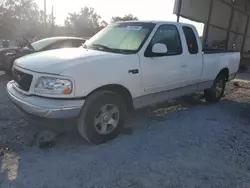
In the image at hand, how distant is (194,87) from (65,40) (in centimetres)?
424

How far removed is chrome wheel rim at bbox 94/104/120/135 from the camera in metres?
3.67

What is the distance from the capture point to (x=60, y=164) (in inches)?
126

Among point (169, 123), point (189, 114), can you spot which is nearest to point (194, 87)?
point (189, 114)

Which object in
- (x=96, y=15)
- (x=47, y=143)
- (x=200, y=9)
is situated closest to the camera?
(x=47, y=143)

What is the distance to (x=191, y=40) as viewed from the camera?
5.16 metres

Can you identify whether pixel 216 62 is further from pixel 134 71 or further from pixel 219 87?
pixel 134 71

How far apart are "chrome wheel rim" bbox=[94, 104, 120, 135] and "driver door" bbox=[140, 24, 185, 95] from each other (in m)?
0.68

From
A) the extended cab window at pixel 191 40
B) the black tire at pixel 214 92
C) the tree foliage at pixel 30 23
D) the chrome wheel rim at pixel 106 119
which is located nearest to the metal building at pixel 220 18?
the black tire at pixel 214 92

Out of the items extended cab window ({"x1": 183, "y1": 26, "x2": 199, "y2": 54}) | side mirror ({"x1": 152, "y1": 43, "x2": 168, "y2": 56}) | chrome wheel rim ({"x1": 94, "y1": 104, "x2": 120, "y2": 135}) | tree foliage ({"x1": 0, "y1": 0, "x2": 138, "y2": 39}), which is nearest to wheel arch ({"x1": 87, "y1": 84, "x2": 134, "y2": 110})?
chrome wheel rim ({"x1": 94, "y1": 104, "x2": 120, "y2": 135})

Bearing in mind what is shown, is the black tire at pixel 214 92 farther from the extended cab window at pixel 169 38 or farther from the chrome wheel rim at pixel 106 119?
the chrome wheel rim at pixel 106 119

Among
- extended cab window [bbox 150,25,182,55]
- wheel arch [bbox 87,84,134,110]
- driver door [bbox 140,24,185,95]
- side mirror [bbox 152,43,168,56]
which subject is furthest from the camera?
extended cab window [bbox 150,25,182,55]

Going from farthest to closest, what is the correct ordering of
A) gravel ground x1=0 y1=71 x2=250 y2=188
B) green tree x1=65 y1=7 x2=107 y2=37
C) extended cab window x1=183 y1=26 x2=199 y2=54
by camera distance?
green tree x1=65 y1=7 x2=107 y2=37
extended cab window x1=183 y1=26 x2=199 y2=54
gravel ground x1=0 y1=71 x2=250 y2=188

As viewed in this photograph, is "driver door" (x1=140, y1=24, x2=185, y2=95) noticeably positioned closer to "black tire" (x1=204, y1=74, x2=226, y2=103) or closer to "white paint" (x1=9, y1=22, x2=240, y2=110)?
"white paint" (x1=9, y1=22, x2=240, y2=110)

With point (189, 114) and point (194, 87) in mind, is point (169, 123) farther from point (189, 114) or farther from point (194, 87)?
point (194, 87)
